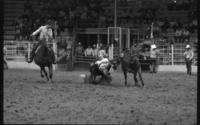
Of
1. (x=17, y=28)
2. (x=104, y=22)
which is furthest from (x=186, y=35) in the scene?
(x=17, y=28)

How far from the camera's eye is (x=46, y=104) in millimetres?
11070

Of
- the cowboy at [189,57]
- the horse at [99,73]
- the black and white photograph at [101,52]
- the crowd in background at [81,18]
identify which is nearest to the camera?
the black and white photograph at [101,52]

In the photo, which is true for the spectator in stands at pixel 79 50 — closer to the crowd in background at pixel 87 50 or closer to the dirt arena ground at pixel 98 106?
the crowd in background at pixel 87 50

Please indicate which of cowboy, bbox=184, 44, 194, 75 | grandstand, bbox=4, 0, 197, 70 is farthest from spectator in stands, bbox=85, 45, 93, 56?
cowboy, bbox=184, 44, 194, 75

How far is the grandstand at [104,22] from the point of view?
2861 cm

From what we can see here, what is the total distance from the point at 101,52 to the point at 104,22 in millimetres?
13996

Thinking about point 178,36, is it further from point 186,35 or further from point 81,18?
point 81,18

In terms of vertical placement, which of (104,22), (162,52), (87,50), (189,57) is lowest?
(189,57)

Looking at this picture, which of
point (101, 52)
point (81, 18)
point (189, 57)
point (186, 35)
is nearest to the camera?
point (101, 52)

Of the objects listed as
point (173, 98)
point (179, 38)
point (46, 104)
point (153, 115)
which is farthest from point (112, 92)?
point (179, 38)

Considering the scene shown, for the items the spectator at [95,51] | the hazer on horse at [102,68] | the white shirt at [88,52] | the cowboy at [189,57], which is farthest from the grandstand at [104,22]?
the hazer on horse at [102,68]

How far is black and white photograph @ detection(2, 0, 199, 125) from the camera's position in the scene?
14.4 meters

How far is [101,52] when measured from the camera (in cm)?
1770

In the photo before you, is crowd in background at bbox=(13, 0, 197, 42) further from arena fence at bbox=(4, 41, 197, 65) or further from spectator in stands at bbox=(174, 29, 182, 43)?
arena fence at bbox=(4, 41, 197, 65)
